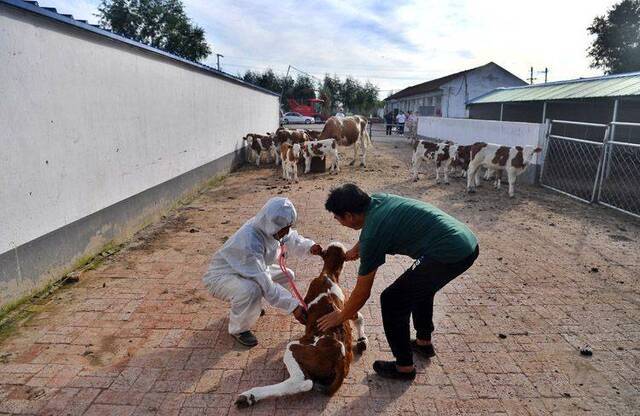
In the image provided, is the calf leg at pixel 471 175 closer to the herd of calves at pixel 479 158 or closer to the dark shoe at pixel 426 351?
the herd of calves at pixel 479 158

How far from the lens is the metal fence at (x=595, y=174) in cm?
916

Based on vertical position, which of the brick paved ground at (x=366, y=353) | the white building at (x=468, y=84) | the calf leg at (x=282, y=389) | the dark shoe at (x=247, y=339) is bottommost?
the brick paved ground at (x=366, y=353)

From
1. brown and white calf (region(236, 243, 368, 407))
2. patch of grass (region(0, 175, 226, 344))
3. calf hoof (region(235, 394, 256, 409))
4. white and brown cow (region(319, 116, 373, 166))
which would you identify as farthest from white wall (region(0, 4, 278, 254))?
white and brown cow (region(319, 116, 373, 166))

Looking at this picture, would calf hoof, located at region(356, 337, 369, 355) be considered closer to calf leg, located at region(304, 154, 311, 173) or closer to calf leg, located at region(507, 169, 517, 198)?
A: calf leg, located at region(507, 169, 517, 198)

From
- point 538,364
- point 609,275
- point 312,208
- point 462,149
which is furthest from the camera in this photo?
point 462,149

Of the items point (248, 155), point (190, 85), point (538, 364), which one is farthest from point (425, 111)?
point (538, 364)

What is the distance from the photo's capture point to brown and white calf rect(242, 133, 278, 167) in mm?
15249

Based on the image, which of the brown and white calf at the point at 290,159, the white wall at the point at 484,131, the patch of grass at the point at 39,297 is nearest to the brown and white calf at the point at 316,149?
the brown and white calf at the point at 290,159

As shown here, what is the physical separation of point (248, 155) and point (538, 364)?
1414 cm

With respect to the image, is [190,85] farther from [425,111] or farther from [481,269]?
[425,111]

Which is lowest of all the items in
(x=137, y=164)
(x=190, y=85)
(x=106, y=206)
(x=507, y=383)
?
(x=507, y=383)

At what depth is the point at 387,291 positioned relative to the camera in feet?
10.0

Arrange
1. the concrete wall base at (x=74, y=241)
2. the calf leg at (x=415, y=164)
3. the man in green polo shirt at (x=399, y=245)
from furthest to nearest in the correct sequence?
the calf leg at (x=415, y=164) < the concrete wall base at (x=74, y=241) < the man in green polo shirt at (x=399, y=245)

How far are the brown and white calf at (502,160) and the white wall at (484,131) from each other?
121cm
